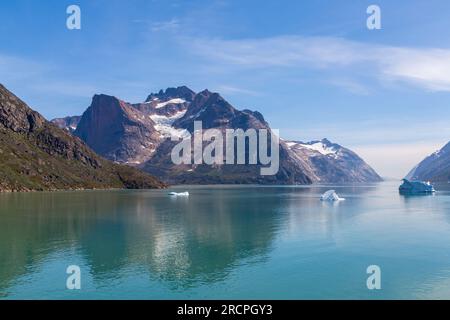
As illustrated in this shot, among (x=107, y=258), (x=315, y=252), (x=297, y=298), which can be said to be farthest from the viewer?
(x=315, y=252)

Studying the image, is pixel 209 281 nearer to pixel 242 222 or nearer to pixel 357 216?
pixel 242 222

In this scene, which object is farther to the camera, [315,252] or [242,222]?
[242,222]

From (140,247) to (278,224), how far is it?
60.4m

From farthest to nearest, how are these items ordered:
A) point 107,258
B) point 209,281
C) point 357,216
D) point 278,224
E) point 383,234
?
point 357,216 < point 278,224 < point 383,234 < point 107,258 < point 209,281

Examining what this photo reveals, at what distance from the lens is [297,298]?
59188 millimetres

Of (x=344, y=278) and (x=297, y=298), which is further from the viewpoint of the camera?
(x=344, y=278)

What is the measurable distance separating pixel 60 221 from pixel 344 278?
109m

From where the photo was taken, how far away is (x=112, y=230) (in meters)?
127
